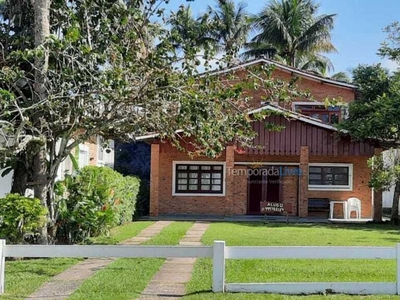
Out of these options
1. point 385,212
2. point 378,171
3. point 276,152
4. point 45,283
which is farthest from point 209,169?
point 45,283

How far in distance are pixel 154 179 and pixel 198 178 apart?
251 centimetres

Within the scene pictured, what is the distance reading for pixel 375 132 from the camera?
20.4 m

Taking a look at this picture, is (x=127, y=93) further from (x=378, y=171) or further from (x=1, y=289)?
(x=378, y=171)

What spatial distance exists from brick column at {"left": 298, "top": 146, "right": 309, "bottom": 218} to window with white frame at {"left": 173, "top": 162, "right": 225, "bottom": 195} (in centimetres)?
374

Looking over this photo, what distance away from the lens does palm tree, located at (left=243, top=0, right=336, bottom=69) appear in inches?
1492

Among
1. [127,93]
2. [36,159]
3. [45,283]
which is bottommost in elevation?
[45,283]

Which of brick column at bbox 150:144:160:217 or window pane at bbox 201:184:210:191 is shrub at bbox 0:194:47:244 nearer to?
brick column at bbox 150:144:160:217

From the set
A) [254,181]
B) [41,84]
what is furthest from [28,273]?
[254,181]

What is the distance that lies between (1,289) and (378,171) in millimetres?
16374

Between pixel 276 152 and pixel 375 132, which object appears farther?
pixel 276 152

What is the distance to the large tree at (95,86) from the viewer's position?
10.3 metres

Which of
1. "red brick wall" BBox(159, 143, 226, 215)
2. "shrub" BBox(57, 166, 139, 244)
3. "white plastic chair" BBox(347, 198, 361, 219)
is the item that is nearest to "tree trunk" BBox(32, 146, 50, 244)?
"shrub" BBox(57, 166, 139, 244)

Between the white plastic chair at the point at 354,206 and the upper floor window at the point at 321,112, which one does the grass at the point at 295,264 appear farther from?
the upper floor window at the point at 321,112

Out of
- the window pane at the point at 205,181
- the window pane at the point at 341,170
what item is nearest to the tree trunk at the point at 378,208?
the window pane at the point at 341,170
